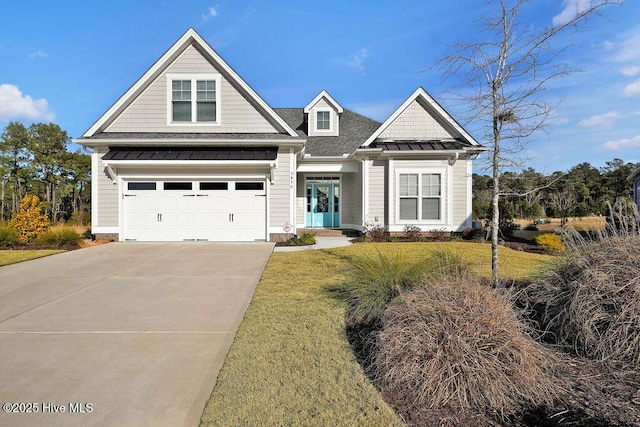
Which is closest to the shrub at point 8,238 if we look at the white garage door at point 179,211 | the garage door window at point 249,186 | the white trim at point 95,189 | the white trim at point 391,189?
the white trim at point 95,189

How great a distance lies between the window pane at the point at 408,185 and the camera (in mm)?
14445

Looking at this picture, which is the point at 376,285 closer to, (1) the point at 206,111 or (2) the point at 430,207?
(2) the point at 430,207

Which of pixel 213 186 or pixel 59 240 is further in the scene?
pixel 213 186

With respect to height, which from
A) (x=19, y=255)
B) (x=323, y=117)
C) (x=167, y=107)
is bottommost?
(x=19, y=255)

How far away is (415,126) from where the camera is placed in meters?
15.2

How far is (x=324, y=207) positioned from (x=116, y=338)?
13.2m

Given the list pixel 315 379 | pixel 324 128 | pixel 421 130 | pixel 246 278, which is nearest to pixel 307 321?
pixel 315 379

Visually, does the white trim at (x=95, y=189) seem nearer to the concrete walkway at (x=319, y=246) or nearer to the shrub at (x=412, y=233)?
the concrete walkway at (x=319, y=246)

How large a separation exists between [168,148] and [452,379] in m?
13.2

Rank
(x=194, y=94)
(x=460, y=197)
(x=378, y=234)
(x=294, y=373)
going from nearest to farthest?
(x=294, y=373)
(x=194, y=94)
(x=378, y=234)
(x=460, y=197)

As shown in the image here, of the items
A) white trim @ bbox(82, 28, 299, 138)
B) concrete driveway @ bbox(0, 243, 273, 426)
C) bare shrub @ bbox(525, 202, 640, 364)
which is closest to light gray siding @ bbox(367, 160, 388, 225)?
white trim @ bbox(82, 28, 299, 138)

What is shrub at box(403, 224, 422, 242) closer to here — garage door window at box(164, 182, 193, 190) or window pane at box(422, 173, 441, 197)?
window pane at box(422, 173, 441, 197)

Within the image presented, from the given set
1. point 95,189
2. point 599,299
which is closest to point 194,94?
point 95,189

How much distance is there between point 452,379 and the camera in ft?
9.71
